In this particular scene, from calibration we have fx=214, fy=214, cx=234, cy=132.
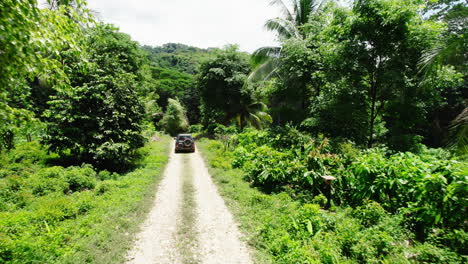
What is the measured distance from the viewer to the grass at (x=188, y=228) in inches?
181

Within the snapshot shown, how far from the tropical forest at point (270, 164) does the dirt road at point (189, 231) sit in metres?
0.04

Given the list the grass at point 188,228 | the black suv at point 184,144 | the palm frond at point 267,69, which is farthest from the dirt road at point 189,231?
the palm frond at point 267,69

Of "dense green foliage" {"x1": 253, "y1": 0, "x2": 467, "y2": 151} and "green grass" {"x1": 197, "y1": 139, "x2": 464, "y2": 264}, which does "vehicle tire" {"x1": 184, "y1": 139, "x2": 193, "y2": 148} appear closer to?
"dense green foliage" {"x1": 253, "y1": 0, "x2": 467, "y2": 151}

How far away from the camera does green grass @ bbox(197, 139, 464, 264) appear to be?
388cm

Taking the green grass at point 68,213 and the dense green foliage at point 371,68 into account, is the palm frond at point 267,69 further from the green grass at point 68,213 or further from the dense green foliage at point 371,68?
the green grass at point 68,213

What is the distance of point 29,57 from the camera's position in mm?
2930

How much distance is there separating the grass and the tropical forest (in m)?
0.06

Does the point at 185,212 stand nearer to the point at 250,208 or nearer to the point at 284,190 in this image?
the point at 250,208

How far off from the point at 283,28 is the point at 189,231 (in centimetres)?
1389

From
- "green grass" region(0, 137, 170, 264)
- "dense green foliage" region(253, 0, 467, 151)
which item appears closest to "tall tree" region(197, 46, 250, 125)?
"dense green foliage" region(253, 0, 467, 151)

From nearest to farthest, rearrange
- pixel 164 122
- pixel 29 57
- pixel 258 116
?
pixel 29 57
pixel 258 116
pixel 164 122

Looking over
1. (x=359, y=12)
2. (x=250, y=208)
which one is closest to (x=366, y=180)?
(x=250, y=208)

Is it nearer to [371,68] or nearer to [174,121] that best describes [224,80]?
[371,68]

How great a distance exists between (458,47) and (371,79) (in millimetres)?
3348
